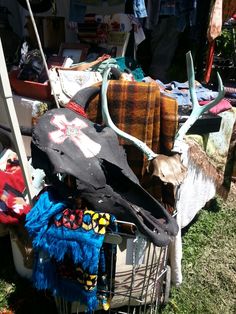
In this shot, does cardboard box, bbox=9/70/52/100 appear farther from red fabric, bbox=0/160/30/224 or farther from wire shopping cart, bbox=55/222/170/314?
wire shopping cart, bbox=55/222/170/314

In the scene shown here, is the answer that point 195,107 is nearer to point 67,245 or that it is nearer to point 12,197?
point 67,245

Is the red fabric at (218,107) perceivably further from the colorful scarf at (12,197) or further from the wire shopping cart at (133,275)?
the colorful scarf at (12,197)

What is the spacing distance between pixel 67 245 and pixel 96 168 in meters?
0.32

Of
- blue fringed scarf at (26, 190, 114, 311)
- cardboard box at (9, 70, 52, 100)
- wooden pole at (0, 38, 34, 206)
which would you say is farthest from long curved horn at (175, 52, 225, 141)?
cardboard box at (9, 70, 52, 100)

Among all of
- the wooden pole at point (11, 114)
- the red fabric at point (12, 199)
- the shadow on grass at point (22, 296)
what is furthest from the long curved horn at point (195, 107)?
the shadow on grass at point (22, 296)

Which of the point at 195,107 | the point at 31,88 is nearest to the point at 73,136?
the point at 195,107

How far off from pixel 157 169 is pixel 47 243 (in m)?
0.52

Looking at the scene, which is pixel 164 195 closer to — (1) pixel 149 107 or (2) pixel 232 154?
(1) pixel 149 107

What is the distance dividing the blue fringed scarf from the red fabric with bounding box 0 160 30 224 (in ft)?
1.35

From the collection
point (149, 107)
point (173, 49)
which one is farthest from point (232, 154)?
point (173, 49)

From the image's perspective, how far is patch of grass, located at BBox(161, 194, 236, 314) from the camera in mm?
2070

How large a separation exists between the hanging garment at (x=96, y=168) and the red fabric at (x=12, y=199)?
19.9 inches

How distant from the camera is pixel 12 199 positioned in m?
1.92

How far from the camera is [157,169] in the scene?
149 cm
